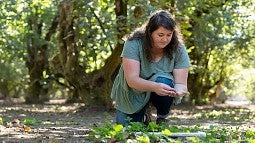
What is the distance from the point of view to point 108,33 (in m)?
10.2

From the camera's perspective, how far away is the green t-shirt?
4738 mm

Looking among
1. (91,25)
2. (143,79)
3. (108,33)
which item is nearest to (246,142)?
(143,79)

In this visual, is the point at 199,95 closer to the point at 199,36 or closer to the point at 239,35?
the point at 239,35

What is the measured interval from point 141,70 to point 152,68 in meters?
0.11

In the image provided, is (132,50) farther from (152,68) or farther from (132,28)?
(132,28)

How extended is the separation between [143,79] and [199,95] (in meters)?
16.7

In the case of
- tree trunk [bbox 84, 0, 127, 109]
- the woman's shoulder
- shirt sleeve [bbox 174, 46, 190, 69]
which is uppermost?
the woman's shoulder

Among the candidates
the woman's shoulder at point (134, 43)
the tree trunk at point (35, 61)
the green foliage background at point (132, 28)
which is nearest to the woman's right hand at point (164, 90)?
the woman's shoulder at point (134, 43)

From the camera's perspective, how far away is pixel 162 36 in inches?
179

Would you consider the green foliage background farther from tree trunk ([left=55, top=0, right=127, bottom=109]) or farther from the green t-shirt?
the green t-shirt

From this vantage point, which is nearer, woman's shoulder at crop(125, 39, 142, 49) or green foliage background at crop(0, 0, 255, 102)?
woman's shoulder at crop(125, 39, 142, 49)

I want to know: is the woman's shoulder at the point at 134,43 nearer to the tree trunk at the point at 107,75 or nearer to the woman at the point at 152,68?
the woman at the point at 152,68

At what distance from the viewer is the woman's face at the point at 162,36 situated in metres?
4.52

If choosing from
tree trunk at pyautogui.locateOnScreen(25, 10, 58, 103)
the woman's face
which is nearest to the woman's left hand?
the woman's face
